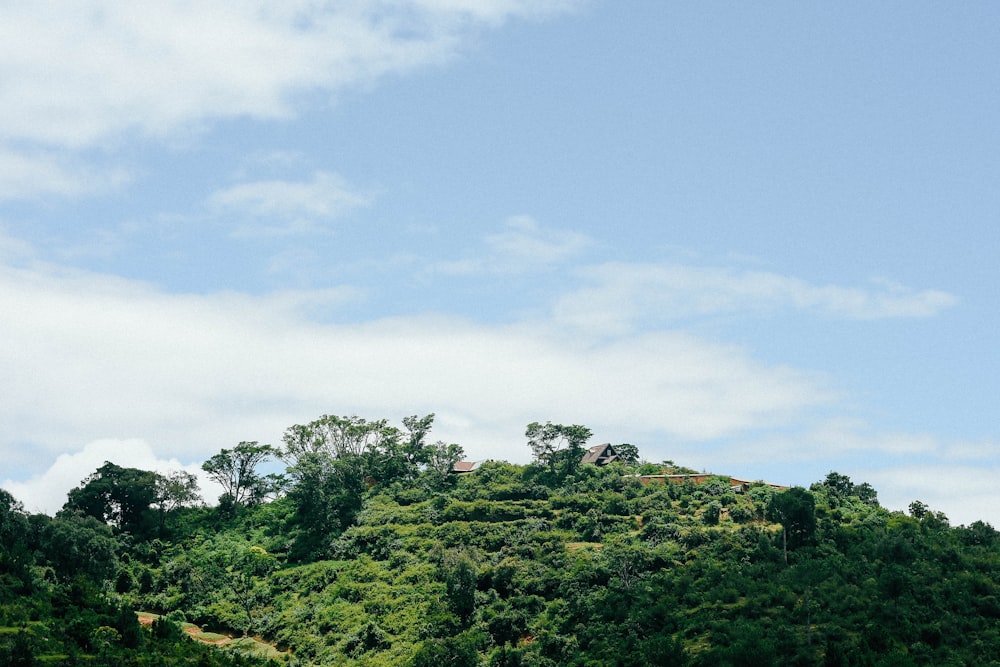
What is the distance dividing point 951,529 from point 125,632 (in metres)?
58.0

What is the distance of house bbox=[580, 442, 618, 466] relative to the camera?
9800 centimetres

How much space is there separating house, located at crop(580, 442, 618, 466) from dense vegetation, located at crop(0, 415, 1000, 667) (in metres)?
4.26

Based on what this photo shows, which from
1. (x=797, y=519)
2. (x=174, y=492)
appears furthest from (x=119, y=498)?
(x=797, y=519)

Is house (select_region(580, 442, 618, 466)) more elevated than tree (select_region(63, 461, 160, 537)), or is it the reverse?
house (select_region(580, 442, 618, 466))

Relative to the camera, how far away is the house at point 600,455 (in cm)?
9800

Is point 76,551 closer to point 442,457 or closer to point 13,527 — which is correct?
point 13,527

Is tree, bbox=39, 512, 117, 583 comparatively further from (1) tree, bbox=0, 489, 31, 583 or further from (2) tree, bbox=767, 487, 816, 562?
(2) tree, bbox=767, 487, 816, 562

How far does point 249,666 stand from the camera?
169 feet

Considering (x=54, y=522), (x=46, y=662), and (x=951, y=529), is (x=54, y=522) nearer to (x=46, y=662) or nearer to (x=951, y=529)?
(x=46, y=662)

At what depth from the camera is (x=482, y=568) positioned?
69.1 meters

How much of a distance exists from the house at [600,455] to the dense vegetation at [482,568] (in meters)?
4.26

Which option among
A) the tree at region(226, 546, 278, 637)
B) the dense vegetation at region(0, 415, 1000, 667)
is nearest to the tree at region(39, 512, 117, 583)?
the dense vegetation at region(0, 415, 1000, 667)

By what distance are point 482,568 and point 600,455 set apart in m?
33.1

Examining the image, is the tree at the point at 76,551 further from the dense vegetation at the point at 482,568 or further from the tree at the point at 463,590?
the tree at the point at 463,590
